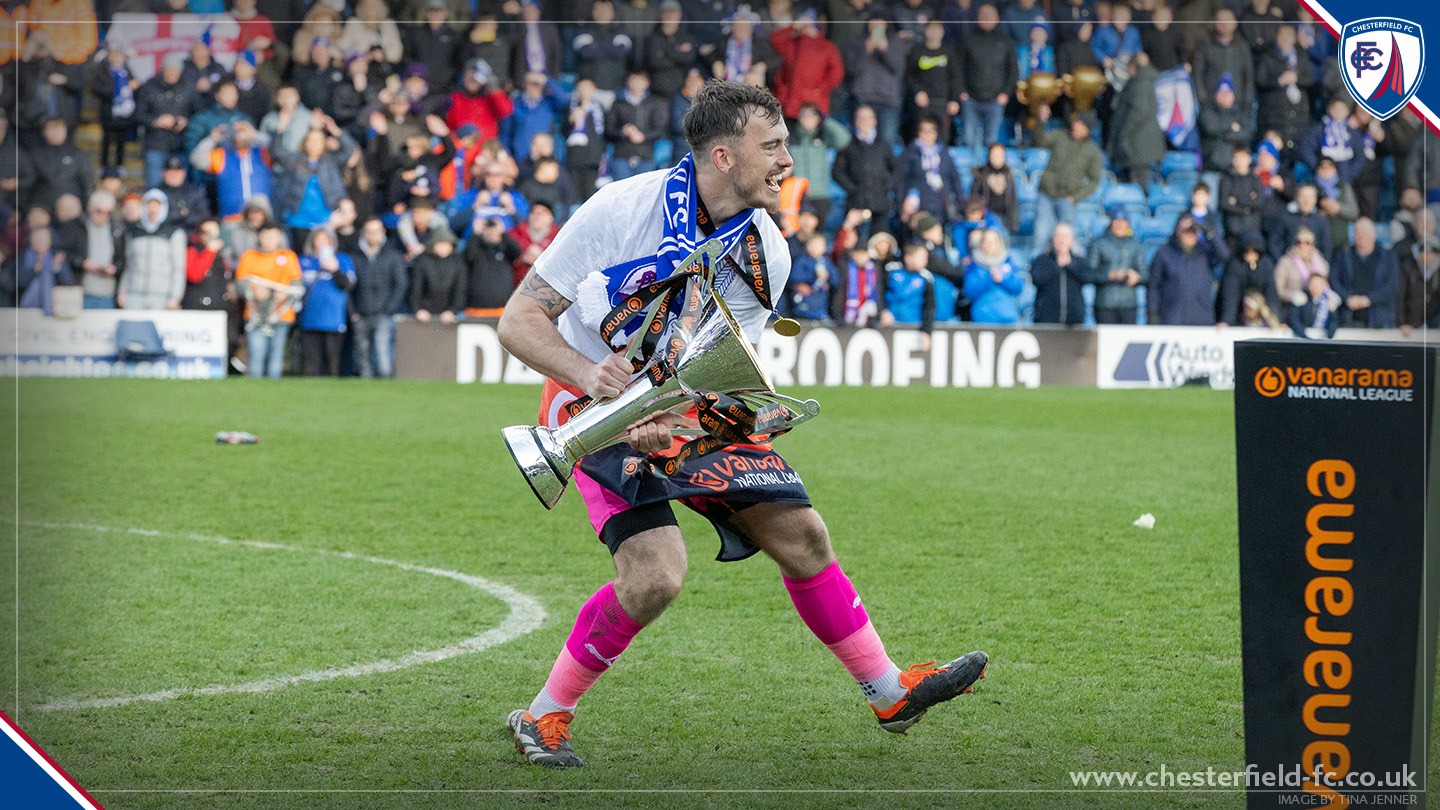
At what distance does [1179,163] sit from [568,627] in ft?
43.9

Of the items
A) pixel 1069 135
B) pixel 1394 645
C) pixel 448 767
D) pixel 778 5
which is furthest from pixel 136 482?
pixel 1069 135

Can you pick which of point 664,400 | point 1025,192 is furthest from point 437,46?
point 664,400

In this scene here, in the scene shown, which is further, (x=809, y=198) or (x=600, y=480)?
(x=809, y=198)

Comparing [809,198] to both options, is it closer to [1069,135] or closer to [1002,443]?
[1069,135]

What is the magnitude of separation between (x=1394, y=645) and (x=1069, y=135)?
14324 mm

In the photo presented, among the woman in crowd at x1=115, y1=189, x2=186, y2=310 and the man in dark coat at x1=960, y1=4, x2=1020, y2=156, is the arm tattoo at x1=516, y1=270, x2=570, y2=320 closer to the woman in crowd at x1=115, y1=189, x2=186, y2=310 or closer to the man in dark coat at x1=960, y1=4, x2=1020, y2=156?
the woman in crowd at x1=115, y1=189, x2=186, y2=310

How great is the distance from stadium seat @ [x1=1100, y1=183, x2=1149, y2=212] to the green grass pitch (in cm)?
618

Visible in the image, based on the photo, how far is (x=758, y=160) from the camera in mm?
3906

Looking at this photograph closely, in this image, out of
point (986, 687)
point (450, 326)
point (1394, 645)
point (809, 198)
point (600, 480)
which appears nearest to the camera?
point (1394, 645)

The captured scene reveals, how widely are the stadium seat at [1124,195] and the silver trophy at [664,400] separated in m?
13.8

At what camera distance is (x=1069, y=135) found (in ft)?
54.4

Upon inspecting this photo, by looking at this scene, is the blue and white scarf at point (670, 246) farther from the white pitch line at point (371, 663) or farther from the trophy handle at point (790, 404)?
the white pitch line at point (371, 663)

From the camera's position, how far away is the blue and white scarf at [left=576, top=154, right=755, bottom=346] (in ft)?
13.1

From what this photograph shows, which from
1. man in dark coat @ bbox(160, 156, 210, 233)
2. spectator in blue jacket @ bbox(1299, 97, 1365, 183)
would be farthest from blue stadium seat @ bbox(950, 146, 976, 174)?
man in dark coat @ bbox(160, 156, 210, 233)
